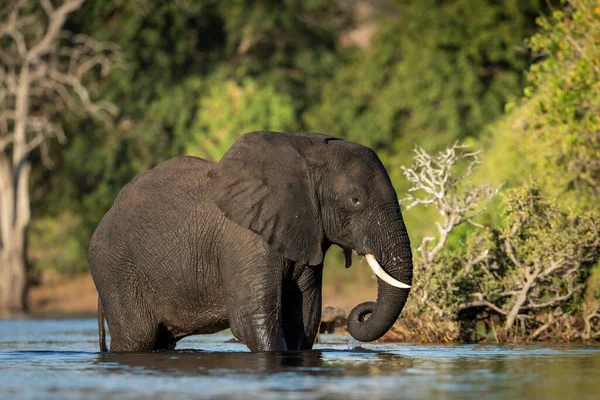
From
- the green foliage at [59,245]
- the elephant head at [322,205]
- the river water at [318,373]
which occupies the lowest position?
the river water at [318,373]

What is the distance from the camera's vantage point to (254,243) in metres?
14.2

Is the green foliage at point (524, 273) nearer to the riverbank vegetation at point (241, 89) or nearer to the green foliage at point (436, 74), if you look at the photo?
the riverbank vegetation at point (241, 89)

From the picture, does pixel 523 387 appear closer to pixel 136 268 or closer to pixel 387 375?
pixel 387 375

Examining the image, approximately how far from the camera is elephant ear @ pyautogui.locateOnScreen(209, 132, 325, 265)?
14.2 meters

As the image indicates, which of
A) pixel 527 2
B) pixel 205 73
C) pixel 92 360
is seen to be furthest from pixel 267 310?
pixel 205 73

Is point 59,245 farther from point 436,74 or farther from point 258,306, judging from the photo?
point 258,306

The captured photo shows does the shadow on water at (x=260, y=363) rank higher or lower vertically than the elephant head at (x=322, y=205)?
lower

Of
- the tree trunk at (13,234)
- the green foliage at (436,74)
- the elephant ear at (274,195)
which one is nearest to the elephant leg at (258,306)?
the elephant ear at (274,195)

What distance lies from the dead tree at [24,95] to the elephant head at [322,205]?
26571mm

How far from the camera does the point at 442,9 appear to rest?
4194 cm

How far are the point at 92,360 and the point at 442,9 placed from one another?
94.6 feet

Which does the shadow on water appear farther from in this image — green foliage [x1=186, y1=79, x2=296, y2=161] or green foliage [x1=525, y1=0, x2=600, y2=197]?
green foliage [x1=186, y1=79, x2=296, y2=161]

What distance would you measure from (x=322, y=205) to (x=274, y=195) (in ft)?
1.74

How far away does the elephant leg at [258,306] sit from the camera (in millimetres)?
14031
